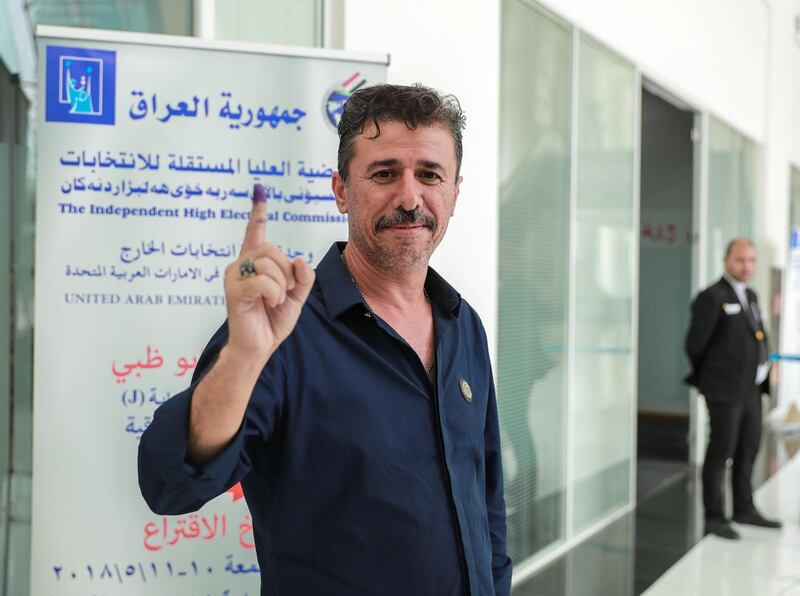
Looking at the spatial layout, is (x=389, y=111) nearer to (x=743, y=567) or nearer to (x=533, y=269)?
(x=533, y=269)

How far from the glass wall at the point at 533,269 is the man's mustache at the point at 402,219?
2.63m

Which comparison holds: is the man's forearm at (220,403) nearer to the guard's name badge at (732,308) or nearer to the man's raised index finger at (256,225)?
the man's raised index finger at (256,225)

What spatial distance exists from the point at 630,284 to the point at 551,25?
6.15 feet

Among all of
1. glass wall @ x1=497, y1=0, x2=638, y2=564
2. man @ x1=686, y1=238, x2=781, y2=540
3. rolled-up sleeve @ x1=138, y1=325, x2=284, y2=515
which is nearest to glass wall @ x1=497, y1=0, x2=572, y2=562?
glass wall @ x1=497, y1=0, x2=638, y2=564

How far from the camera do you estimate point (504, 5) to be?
4.00 metres

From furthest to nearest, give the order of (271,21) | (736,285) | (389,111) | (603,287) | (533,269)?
1. (603,287)
2. (736,285)
3. (533,269)
4. (271,21)
5. (389,111)

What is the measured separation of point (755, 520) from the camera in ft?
16.8

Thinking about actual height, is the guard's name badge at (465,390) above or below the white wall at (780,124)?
below

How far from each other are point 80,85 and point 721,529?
13.7 feet

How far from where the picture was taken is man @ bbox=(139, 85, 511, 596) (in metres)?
1.29

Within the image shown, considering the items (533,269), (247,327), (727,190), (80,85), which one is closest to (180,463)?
(247,327)

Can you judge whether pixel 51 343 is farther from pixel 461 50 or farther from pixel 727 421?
pixel 727 421

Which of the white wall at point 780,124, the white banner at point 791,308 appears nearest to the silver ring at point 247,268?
the white wall at point 780,124

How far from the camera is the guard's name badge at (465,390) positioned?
146 cm
